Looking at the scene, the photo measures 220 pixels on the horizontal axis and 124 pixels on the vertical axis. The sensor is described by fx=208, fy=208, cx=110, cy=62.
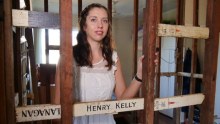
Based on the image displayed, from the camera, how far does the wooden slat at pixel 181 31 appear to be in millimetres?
864

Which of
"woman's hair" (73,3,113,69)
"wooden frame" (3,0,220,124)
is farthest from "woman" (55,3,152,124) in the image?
"wooden frame" (3,0,220,124)

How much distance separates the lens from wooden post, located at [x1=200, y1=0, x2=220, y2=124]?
39.1 inches

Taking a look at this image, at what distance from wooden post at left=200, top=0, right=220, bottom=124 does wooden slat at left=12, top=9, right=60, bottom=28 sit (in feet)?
2.36

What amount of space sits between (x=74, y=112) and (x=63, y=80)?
0.13 metres

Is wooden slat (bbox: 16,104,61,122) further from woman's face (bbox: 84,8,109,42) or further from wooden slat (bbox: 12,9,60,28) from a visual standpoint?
woman's face (bbox: 84,8,109,42)

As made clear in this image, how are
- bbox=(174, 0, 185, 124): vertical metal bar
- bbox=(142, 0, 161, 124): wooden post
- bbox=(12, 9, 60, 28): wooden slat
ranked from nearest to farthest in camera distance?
bbox=(12, 9, 60, 28): wooden slat → bbox=(142, 0, 161, 124): wooden post → bbox=(174, 0, 185, 124): vertical metal bar

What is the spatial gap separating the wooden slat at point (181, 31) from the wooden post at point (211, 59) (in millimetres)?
39

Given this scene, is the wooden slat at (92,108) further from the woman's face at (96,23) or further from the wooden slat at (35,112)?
the woman's face at (96,23)

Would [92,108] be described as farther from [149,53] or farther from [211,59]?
[211,59]

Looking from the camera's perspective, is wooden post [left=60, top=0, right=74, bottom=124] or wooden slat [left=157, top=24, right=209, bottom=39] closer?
wooden post [left=60, top=0, right=74, bottom=124]

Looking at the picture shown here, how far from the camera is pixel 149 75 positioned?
0.85 metres

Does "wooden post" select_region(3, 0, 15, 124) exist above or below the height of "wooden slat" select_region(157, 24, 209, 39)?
below

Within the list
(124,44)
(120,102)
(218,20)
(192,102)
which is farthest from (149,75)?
(124,44)

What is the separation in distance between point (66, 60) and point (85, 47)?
1.05 feet
